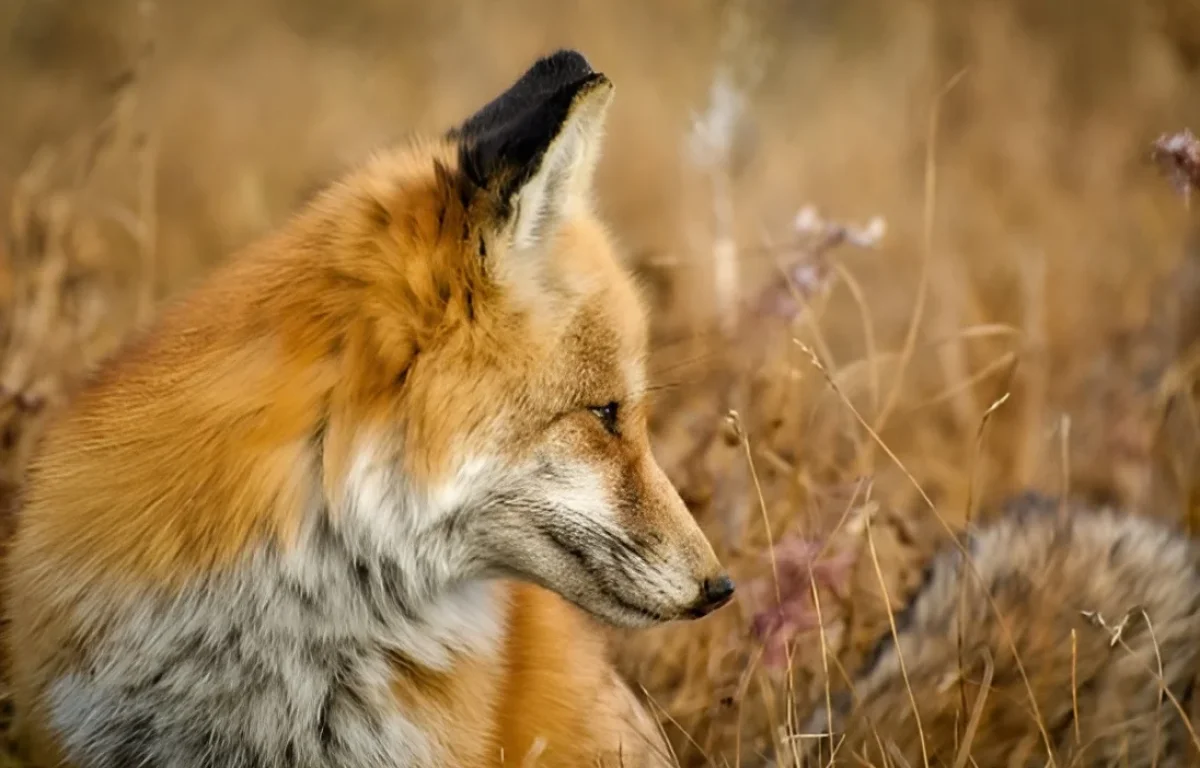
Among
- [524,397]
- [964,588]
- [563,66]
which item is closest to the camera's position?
[524,397]

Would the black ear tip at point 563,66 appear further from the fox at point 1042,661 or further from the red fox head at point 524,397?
the fox at point 1042,661

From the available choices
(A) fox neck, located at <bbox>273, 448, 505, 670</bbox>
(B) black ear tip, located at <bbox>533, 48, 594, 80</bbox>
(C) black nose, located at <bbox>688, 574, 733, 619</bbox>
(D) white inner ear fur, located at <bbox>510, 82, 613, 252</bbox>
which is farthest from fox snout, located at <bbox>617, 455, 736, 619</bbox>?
(B) black ear tip, located at <bbox>533, 48, 594, 80</bbox>

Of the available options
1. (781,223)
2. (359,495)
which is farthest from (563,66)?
(781,223)

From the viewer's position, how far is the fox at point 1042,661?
2182 mm

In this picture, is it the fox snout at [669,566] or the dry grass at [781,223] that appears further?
the dry grass at [781,223]

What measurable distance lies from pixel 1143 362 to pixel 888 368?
0.84 meters

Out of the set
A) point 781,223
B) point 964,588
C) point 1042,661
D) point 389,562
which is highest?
point 781,223

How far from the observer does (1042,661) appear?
2.35 meters

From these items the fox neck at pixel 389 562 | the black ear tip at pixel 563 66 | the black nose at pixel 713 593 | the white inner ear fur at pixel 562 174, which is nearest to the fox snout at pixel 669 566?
the black nose at pixel 713 593

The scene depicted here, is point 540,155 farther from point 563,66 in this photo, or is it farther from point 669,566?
point 669,566

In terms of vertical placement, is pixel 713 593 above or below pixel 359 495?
below

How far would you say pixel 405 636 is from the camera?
1952mm

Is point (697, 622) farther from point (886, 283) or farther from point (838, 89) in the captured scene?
point (838, 89)

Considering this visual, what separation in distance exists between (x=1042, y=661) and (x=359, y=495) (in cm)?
133
